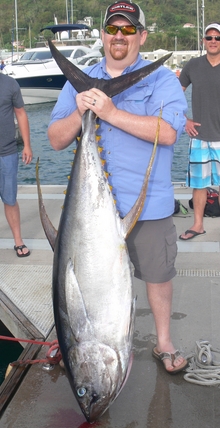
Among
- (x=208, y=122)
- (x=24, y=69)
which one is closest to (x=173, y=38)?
(x=24, y=69)

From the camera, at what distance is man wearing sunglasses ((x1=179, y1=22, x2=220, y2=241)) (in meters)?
4.43

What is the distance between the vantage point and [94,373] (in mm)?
2068

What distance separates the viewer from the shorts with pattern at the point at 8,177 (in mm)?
4215

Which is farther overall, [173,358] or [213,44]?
[213,44]

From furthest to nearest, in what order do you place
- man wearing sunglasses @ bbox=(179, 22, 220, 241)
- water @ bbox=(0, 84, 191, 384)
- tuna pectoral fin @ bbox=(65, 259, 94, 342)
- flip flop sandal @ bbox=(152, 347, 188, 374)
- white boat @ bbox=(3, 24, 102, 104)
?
white boat @ bbox=(3, 24, 102, 104) < water @ bbox=(0, 84, 191, 384) < man wearing sunglasses @ bbox=(179, 22, 220, 241) < flip flop sandal @ bbox=(152, 347, 188, 374) < tuna pectoral fin @ bbox=(65, 259, 94, 342)

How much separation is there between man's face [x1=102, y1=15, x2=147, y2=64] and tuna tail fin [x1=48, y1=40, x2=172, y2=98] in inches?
8.1

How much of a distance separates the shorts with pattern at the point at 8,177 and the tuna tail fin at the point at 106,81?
6.70ft

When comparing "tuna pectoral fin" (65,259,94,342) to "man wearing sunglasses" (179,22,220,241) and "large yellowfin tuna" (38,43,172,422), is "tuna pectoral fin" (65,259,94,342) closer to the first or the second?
"large yellowfin tuna" (38,43,172,422)

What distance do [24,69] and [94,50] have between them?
6688 mm

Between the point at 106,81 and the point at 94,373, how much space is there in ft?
3.74

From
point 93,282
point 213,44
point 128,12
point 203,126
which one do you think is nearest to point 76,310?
point 93,282

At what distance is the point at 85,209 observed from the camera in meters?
2.12

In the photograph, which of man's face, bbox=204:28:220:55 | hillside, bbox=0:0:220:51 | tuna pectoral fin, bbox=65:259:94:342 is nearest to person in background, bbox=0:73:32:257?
man's face, bbox=204:28:220:55

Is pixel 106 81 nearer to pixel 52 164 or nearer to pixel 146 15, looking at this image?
pixel 52 164
